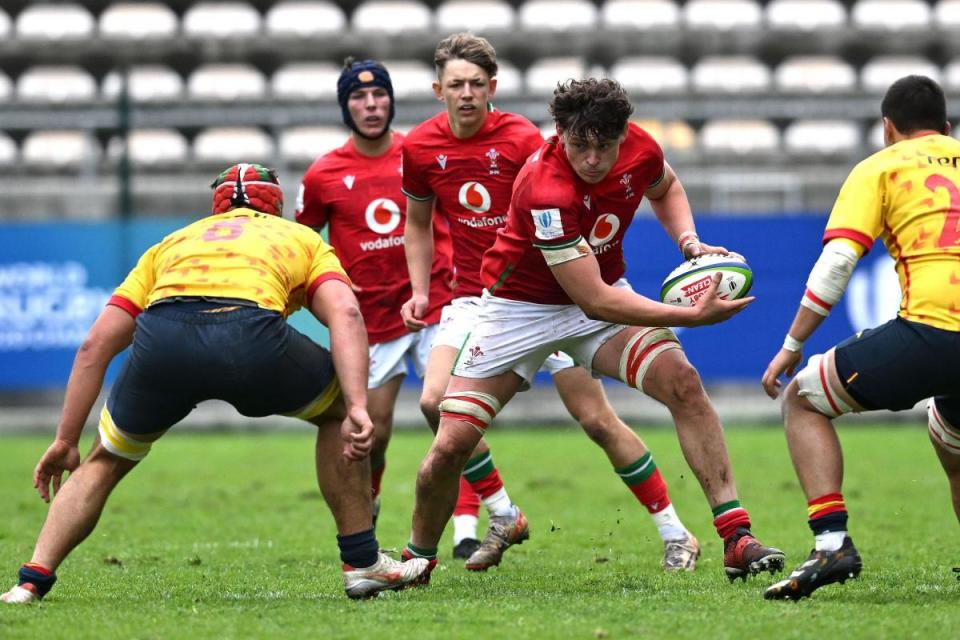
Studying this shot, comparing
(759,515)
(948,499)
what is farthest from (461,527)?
(948,499)

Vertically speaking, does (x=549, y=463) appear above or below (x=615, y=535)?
below

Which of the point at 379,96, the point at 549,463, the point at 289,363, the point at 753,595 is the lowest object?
the point at 549,463

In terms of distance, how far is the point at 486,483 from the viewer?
8.08 meters

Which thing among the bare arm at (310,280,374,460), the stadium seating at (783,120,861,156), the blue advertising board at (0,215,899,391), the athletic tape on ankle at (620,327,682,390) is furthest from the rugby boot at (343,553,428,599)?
the stadium seating at (783,120,861,156)

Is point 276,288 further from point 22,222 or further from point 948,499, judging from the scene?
point 22,222

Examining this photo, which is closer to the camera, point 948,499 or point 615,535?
point 615,535

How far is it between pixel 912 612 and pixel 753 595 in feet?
2.37

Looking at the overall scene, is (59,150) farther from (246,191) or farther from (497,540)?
(246,191)

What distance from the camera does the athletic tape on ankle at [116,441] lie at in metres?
5.96

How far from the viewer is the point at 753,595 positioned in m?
6.04

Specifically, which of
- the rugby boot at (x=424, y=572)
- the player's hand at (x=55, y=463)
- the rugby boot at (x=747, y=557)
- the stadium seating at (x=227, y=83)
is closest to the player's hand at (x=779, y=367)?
the rugby boot at (x=747, y=557)

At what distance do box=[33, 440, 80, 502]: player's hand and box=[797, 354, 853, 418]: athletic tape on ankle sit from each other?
9.83 ft

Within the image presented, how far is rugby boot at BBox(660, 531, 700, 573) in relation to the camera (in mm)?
7262

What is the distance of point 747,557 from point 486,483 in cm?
207
